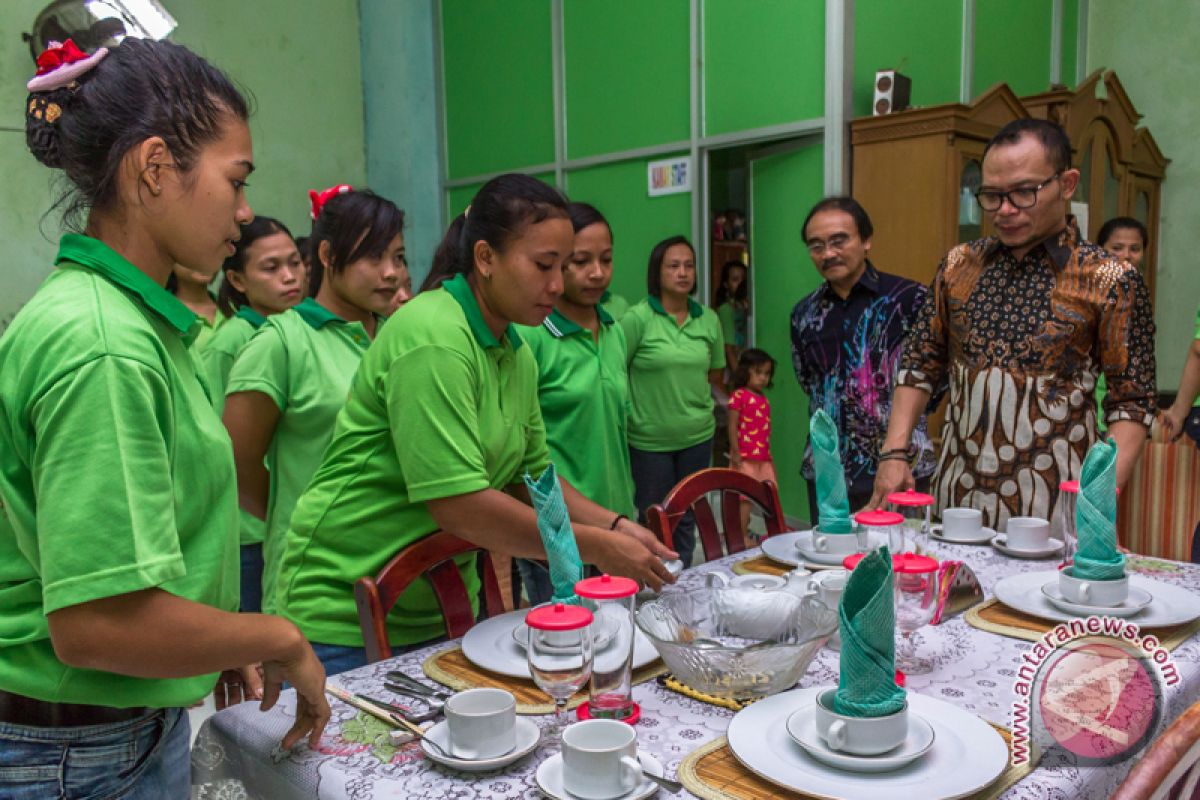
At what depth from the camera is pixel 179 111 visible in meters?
0.87

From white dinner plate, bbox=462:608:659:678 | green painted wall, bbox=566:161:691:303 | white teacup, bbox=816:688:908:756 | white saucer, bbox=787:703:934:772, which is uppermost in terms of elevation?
green painted wall, bbox=566:161:691:303

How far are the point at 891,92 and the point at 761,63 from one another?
2.10ft

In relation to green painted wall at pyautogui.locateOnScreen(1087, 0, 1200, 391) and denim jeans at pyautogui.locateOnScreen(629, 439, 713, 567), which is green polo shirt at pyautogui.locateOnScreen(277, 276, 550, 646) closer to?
denim jeans at pyautogui.locateOnScreen(629, 439, 713, 567)

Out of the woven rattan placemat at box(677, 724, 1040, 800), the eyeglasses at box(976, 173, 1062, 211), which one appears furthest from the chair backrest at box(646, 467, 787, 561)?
the woven rattan placemat at box(677, 724, 1040, 800)

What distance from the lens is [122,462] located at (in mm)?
765

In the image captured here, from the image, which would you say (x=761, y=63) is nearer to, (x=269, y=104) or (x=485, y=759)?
(x=269, y=104)

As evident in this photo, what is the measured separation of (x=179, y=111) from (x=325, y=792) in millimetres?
682

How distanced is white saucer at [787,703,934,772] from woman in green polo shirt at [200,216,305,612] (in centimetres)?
178

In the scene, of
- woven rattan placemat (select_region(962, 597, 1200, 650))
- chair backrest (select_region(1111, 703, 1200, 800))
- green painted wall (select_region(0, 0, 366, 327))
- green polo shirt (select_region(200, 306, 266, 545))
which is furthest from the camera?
green painted wall (select_region(0, 0, 366, 327))

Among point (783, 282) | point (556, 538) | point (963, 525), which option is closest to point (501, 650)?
point (556, 538)

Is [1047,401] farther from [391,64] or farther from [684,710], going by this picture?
[391,64]

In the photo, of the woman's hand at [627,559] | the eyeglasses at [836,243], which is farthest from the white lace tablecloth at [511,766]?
the eyeglasses at [836,243]

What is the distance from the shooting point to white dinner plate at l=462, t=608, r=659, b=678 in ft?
3.84

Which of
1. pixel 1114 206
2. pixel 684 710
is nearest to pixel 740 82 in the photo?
pixel 1114 206
